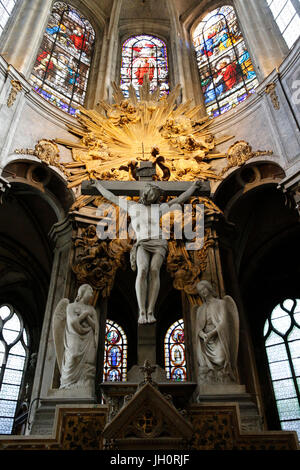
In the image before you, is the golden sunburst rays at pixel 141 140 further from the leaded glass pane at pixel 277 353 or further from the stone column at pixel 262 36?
the leaded glass pane at pixel 277 353

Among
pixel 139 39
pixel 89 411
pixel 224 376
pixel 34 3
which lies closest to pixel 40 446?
pixel 89 411

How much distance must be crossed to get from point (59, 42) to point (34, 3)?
57.4 inches

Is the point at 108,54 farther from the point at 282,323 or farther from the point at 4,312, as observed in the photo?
the point at 282,323

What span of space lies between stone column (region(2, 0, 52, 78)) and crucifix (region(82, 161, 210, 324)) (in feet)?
15.2

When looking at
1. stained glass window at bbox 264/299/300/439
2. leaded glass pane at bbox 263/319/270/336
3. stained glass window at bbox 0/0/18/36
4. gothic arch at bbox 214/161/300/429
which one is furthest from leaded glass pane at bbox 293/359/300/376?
stained glass window at bbox 0/0/18/36

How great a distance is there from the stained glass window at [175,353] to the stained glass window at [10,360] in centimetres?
412

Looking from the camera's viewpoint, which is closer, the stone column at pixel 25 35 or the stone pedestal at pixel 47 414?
the stone pedestal at pixel 47 414

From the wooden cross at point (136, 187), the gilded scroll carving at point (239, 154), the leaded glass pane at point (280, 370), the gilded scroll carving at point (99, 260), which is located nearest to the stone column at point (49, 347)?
the gilded scroll carving at point (99, 260)

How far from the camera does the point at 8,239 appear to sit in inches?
408

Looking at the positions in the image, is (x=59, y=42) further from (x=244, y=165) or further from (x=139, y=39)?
(x=244, y=165)

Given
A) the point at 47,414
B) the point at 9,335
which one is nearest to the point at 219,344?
the point at 47,414

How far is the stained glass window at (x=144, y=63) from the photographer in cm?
1205

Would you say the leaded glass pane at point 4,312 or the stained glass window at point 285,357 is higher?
the leaded glass pane at point 4,312
